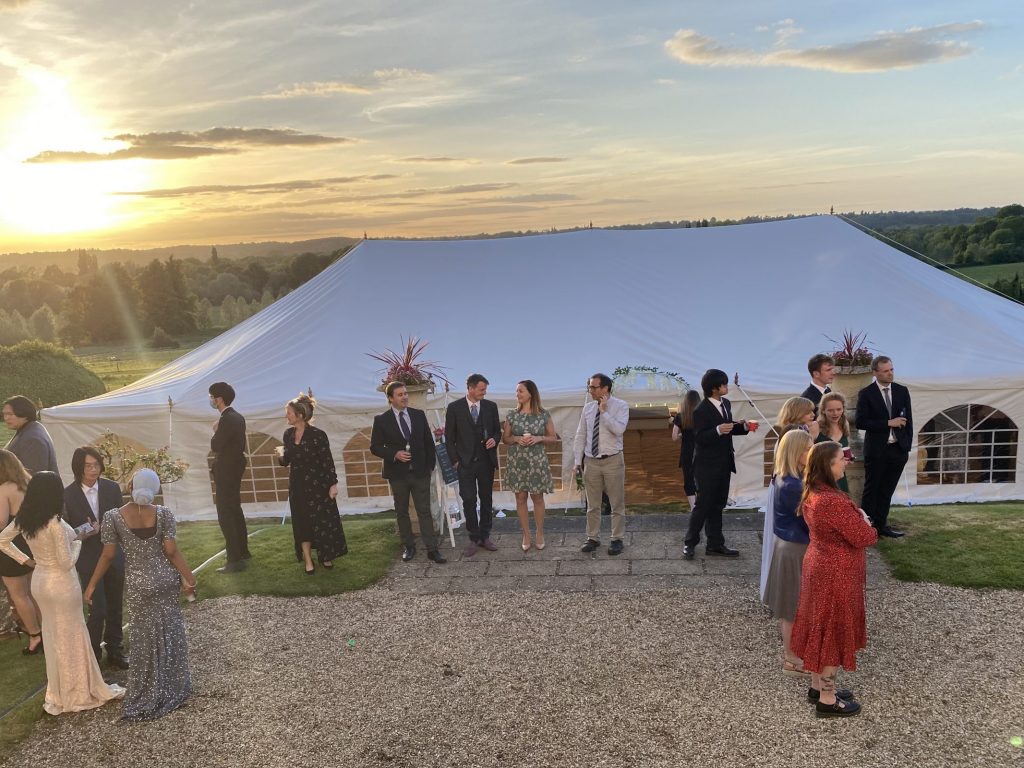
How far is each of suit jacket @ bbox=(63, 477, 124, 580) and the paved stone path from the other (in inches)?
86.7

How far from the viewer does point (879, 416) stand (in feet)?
23.0

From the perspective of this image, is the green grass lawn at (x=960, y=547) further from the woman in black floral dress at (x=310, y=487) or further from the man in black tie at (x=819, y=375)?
the woman in black floral dress at (x=310, y=487)

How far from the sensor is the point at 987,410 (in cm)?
953

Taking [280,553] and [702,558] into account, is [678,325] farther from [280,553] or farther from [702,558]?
[280,553]

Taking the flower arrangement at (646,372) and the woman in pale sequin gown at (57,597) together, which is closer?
the woman in pale sequin gown at (57,597)

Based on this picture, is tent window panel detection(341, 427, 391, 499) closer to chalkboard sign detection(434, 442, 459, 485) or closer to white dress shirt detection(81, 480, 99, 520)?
chalkboard sign detection(434, 442, 459, 485)

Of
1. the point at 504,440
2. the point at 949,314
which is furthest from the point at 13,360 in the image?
the point at 949,314

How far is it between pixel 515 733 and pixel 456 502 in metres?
4.81

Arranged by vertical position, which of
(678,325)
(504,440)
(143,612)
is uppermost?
(678,325)

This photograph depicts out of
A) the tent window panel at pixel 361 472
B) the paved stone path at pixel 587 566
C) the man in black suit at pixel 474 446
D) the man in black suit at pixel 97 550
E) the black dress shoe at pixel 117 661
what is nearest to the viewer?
the man in black suit at pixel 97 550

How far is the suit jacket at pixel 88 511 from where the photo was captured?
5.23m

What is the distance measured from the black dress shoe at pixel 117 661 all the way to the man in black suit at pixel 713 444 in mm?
4416

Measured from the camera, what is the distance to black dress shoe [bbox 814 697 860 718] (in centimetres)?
430

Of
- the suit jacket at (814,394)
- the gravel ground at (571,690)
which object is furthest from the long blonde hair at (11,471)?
the suit jacket at (814,394)
